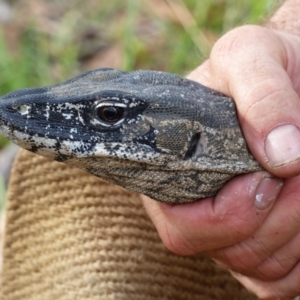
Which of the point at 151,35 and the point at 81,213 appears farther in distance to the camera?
the point at 151,35

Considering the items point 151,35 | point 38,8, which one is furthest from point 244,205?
point 38,8

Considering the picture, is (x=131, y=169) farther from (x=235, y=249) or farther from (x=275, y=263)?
(x=275, y=263)

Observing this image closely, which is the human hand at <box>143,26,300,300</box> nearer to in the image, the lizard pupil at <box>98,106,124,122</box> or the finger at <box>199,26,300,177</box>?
the finger at <box>199,26,300,177</box>

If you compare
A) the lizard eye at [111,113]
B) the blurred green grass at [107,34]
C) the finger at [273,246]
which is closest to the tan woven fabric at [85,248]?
the finger at [273,246]

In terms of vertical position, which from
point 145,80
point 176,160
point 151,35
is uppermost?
point 151,35

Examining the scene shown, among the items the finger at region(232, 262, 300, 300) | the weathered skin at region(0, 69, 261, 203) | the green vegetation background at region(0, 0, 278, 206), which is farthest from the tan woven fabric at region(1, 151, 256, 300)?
the green vegetation background at region(0, 0, 278, 206)

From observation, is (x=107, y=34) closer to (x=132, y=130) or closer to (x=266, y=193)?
(x=266, y=193)

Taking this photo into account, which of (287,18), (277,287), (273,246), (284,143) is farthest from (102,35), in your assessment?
(284,143)
